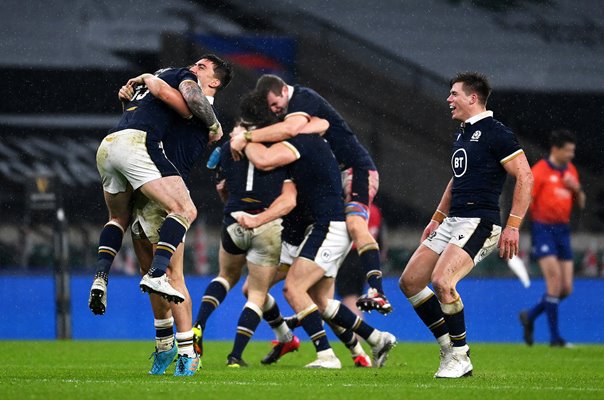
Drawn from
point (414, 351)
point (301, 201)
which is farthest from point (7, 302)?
point (301, 201)

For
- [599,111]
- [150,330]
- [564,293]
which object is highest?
[599,111]

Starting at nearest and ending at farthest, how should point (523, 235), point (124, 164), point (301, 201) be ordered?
point (124, 164) < point (301, 201) < point (523, 235)

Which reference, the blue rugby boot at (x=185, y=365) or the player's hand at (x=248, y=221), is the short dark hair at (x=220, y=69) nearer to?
the player's hand at (x=248, y=221)

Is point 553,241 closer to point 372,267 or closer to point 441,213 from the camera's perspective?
point 372,267

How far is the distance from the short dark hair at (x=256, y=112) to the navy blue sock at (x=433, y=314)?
6.33ft

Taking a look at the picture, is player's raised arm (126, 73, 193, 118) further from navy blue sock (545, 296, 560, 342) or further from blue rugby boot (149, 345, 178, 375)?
navy blue sock (545, 296, 560, 342)

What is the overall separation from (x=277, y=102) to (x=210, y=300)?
1428mm

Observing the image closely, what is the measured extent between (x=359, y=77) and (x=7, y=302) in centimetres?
535

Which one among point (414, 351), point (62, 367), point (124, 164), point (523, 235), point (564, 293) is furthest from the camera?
point (523, 235)

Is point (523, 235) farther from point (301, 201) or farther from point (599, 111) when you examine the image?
point (301, 201)

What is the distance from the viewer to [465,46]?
50.2 feet

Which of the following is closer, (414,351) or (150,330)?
(414,351)

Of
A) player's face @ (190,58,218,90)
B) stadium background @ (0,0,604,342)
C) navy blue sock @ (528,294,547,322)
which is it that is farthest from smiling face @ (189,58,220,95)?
stadium background @ (0,0,604,342)

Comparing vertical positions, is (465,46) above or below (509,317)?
above
